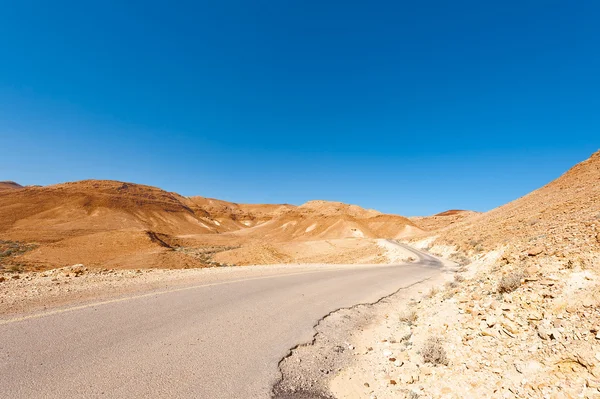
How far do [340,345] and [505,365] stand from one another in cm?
326

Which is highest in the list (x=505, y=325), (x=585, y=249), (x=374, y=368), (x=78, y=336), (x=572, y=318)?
(x=585, y=249)

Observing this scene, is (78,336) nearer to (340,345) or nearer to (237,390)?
(237,390)

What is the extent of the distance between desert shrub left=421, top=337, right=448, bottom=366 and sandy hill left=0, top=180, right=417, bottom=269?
24400mm

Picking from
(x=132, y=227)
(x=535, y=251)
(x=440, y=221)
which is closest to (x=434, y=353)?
(x=535, y=251)

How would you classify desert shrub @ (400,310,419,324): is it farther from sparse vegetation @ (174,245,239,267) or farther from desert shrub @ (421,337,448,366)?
sparse vegetation @ (174,245,239,267)

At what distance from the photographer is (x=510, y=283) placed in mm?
5867

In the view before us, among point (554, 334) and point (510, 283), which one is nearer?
point (554, 334)

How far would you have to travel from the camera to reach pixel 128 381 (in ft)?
13.6

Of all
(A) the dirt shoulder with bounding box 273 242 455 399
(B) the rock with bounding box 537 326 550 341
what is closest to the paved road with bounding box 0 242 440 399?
(A) the dirt shoulder with bounding box 273 242 455 399

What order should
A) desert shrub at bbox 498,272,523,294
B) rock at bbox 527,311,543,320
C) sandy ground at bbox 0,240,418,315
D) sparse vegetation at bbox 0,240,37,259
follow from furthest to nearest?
sparse vegetation at bbox 0,240,37,259 < sandy ground at bbox 0,240,418,315 < desert shrub at bbox 498,272,523,294 < rock at bbox 527,311,543,320

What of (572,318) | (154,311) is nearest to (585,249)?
(572,318)

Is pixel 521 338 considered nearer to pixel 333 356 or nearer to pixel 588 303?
pixel 588 303

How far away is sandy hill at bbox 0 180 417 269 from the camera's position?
113 ft

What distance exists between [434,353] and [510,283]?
2.41 metres
